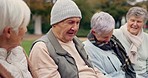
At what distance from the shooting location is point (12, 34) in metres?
1.89

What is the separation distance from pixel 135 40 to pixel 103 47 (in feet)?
2.29

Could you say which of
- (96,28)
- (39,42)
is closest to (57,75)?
(39,42)

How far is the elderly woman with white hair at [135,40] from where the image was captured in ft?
12.6

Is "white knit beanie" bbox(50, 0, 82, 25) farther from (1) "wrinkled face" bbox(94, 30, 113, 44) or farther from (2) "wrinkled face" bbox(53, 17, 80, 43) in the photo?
(1) "wrinkled face" bbox(94, 30, 113, 44)

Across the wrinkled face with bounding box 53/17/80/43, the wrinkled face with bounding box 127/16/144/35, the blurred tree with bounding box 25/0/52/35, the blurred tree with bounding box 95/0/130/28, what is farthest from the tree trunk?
the wrinkled face with bounding box 53/17/80/43

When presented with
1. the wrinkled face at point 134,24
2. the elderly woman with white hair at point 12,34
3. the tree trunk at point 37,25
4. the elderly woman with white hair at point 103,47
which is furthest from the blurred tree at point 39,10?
the elderly woman with white hair at point 12,34

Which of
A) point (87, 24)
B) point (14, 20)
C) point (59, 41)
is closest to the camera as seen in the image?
point (14, 20)

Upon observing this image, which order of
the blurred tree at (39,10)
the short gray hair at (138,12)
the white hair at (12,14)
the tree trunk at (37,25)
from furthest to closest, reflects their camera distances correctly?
the blurred tree at (39,10) < the tree trunk at (37,25) < the short gray hair at (138,12) < the white hair at (12,14)

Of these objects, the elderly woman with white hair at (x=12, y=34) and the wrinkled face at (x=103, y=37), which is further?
the wrinkled face at (x=103, y=37)

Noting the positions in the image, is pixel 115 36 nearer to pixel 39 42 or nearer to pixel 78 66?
pixel 78 66

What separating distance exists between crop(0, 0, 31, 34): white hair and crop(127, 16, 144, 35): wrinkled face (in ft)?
7.12

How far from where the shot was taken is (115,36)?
149 inches

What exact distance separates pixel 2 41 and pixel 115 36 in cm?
206

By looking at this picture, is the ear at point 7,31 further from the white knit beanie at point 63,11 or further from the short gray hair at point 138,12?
the short gray hair at point 138,12
